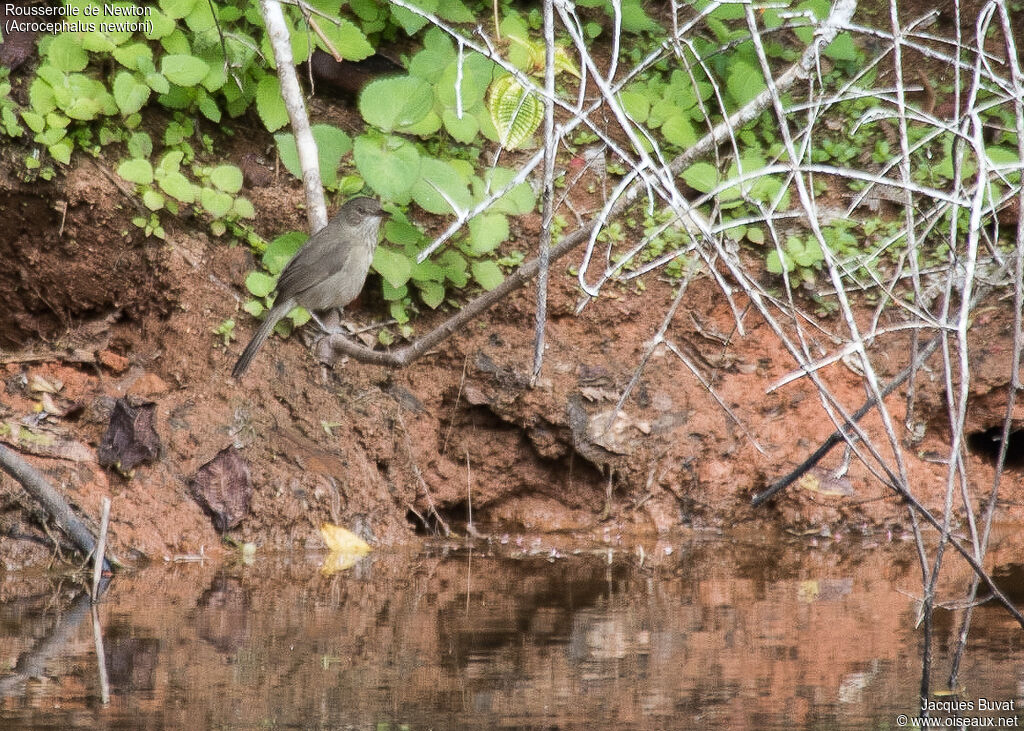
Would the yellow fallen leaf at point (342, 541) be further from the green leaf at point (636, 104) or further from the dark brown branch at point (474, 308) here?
the green leaf at point (636, 104)

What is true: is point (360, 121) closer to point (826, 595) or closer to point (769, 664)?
point (826, 595)

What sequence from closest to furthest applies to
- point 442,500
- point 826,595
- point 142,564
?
point 826,595, point 142,564, point 442,500

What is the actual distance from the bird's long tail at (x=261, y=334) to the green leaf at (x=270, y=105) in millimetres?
1076

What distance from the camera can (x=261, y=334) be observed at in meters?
6.36

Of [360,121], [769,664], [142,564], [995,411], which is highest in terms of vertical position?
[360,121]

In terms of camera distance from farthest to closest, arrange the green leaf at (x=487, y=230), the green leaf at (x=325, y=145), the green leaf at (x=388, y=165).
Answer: the green leaf at (x=487, y=230)
the green leaf at (x=325, y=145)
the green leaf at (x=388, y=165)

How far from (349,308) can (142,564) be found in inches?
81.9

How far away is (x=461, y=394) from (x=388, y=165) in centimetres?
165

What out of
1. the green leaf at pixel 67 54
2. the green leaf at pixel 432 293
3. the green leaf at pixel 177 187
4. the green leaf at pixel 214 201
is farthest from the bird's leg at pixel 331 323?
the green leaf at pixel 67 54

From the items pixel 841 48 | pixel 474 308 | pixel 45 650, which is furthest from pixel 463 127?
pixel 45 650

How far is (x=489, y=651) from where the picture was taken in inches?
163

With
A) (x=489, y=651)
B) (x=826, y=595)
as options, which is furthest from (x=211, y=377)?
(x=826, y=595)

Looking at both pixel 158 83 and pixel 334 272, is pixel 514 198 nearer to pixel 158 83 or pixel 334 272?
pixel 334 272

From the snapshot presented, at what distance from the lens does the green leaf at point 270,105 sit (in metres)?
6.72
